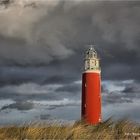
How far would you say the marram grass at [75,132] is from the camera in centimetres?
1286

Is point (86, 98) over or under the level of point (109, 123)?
over

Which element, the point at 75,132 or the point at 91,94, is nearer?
the point at 75,132

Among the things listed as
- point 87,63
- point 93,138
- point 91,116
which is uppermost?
point 87,63

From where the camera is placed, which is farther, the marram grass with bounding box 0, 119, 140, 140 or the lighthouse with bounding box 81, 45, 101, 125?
the lighthouse with bounding box 81, 45, 101, 125

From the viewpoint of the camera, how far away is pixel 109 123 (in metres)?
14.5

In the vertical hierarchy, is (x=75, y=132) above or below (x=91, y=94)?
below

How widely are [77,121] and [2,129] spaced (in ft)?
8.84

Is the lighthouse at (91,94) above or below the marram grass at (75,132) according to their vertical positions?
above

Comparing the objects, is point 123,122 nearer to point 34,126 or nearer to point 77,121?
point 77,121

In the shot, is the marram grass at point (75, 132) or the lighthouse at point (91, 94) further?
the lighthouse at point (91, 94)

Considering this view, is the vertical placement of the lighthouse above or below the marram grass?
above

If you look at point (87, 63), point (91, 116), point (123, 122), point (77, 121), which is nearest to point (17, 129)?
point (77, 121)

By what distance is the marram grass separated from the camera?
12.9 meters

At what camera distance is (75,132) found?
13.1 m
